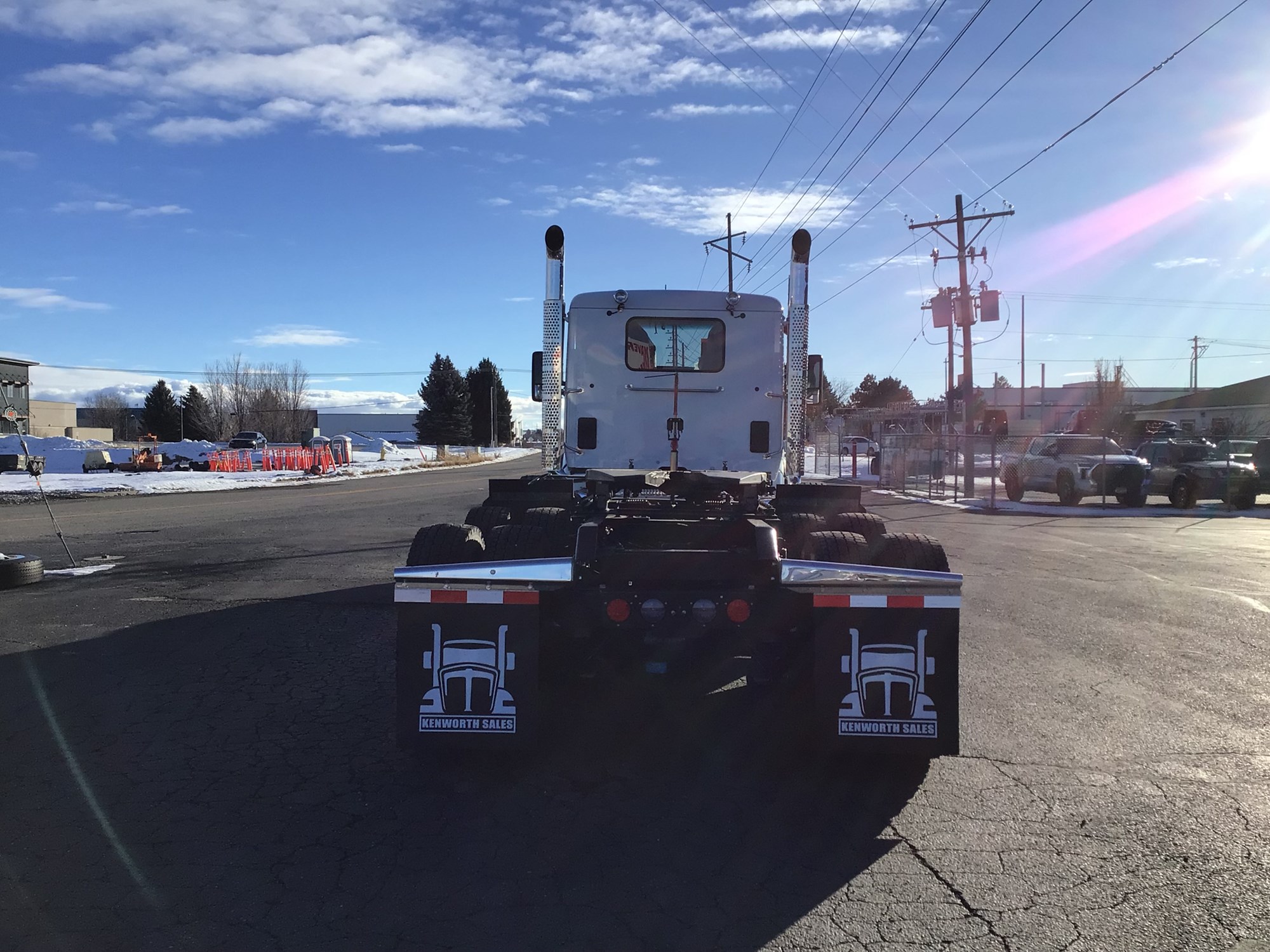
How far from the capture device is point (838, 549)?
475 cm

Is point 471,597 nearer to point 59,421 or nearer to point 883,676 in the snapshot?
point 883,676

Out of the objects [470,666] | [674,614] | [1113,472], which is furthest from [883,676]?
[1113,472]

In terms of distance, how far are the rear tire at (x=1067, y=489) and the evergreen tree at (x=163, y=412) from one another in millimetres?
93211

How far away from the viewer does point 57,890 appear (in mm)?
3291

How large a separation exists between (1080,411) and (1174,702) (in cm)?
6682

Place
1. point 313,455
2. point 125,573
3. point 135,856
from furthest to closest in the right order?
point 313,455 < point 125,573 < point 135,856

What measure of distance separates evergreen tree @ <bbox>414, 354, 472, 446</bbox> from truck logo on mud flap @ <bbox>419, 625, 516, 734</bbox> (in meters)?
80.6

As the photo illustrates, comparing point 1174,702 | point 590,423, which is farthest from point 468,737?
point 1174,702

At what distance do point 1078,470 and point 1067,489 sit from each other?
561mm

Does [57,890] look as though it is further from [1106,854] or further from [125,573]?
[125,573]

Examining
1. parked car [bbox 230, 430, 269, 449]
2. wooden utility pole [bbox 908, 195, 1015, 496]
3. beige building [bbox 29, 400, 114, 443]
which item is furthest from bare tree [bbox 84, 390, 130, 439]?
wooden utility pole [bbox 908, 195, 1015, 496]

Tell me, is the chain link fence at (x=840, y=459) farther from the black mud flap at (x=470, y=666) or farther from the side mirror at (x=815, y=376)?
the black mud flap at (x=470, y=666)

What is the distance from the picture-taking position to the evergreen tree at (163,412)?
96.3 metres

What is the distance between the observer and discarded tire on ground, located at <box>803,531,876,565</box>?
15.5 ft
